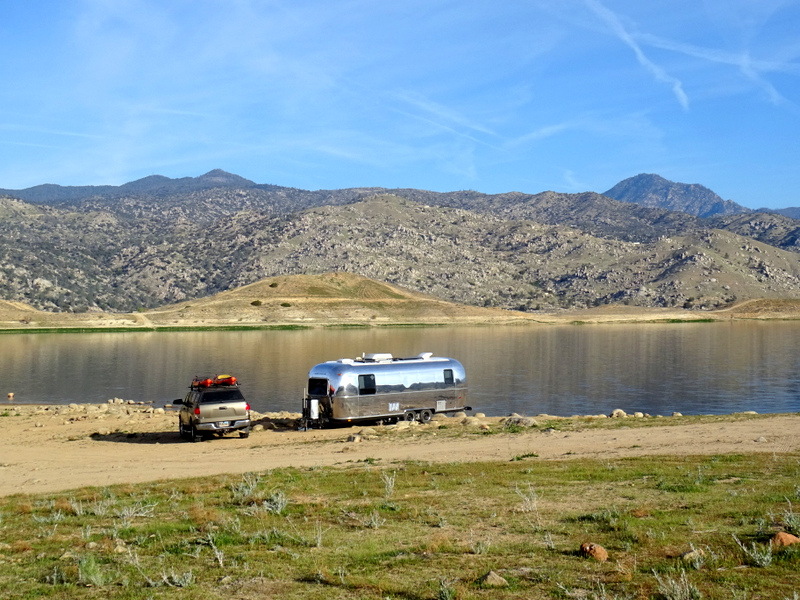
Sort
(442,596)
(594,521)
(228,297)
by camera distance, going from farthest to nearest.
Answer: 1. (228,297)
2. (594,521)
3. (442,596)

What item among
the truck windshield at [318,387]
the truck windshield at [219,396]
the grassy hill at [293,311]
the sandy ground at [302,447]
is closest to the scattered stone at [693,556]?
the sandy ground at [302,447]

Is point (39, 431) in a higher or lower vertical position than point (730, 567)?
lower

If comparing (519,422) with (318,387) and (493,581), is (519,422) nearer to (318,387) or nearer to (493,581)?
(318,387)

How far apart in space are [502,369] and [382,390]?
28.6 metres

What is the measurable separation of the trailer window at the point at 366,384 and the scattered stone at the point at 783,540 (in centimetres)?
2134

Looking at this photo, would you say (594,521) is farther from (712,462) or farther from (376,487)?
(712,462)

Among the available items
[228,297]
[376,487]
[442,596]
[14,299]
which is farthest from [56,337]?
[442,596]

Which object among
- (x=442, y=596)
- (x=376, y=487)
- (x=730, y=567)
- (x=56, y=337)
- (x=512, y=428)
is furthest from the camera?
(x=56, y=337)

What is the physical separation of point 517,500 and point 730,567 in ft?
16.7

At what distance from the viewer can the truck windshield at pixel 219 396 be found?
27.9m

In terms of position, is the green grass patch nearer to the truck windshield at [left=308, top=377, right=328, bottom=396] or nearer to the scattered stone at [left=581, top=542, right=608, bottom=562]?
the scattered stone at [left=581, top=542, right=608, bottom=562]

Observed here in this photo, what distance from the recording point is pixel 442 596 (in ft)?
26.8

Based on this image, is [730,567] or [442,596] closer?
[442,596]

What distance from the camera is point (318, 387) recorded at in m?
30.7
